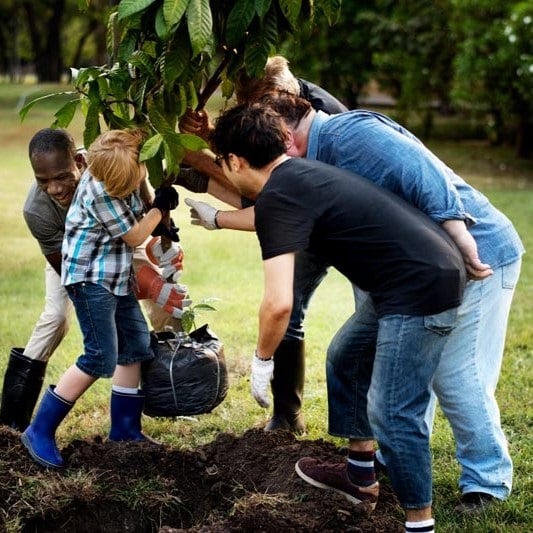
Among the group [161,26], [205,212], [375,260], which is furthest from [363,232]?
[205,212]

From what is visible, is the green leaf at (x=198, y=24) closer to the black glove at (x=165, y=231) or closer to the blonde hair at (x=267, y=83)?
the blonde hair at (x=267, y=83)

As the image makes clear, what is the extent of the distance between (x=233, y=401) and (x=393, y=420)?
2435mm

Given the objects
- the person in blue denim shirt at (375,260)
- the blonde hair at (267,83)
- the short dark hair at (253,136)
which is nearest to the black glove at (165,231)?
the blonde hair at (267,83)

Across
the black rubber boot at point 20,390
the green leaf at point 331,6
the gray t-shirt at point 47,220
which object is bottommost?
the black rubber boot at point 20,390

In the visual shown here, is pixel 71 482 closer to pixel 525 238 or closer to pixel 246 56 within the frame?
pixel 246 56

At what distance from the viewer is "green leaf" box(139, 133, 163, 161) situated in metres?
4.01

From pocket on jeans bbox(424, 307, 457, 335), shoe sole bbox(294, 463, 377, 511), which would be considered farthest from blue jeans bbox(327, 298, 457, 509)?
shoe sole bbox(294, 463, 377, 511)

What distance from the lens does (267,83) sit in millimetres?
4516

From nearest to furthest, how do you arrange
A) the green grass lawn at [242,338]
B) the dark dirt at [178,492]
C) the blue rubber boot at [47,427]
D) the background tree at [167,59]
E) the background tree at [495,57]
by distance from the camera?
the background tree at [167,59] → the dark dirt at [178,492] → the blue rubber boot at [47,427] → the green grass lawn at [242,338] → the background tree at [495,57]

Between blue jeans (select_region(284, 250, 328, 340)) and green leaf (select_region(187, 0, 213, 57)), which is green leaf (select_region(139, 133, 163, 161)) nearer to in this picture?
green leaf (select_region(187, 0, 213, 57))

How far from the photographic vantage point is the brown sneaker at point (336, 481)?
4.50 m

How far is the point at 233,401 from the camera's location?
6.22m

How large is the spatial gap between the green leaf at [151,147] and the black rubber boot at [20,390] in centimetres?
190

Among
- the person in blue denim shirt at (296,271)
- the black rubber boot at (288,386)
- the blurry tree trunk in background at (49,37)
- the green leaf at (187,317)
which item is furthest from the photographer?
the blurry tree trunk in background at (49,37)
